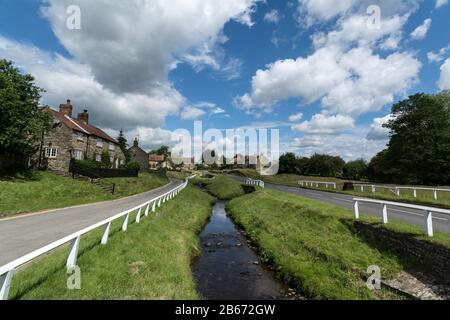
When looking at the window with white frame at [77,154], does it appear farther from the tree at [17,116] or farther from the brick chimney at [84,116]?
the brick chimney at [84,116]

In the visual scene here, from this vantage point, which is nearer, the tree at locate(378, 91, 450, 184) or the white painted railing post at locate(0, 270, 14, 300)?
the white painted railing post at locate(0, 270, 14, 300)

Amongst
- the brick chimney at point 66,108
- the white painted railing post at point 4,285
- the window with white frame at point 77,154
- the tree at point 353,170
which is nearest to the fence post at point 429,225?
the white painted railing post at point 4,285

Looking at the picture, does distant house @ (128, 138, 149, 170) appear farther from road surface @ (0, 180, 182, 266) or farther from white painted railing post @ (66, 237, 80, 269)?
white painted railing post @ (66, 237, 80, 269)

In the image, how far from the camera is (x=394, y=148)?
171 ft

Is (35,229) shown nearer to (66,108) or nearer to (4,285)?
(4,285)

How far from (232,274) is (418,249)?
23.3 feet

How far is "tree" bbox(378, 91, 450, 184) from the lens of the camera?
148ft

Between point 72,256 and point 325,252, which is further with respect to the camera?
point 325,252

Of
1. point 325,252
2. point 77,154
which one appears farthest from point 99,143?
point 325,252

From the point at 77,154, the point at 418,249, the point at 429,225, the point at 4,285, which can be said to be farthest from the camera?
the point at 77,154

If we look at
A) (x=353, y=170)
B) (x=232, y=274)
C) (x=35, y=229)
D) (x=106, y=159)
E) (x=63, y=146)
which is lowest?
(x=232, y=274)

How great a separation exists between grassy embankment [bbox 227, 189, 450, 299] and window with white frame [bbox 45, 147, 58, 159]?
32615mm

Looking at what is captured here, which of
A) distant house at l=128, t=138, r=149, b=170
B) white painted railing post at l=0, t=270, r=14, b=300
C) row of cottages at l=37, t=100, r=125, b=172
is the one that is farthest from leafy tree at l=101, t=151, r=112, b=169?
white painted railing post at l=0, t=270, r=14, b=300

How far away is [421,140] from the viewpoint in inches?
1886
